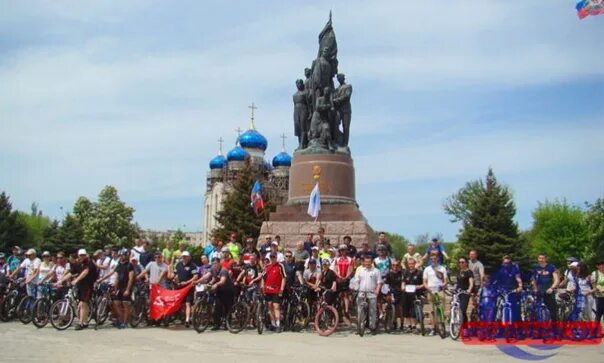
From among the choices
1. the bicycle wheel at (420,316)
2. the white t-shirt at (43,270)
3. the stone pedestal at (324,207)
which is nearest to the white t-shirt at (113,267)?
the white t-shirt at (43,270)

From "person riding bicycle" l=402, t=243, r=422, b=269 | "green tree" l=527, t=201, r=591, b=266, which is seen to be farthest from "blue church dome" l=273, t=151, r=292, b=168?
"person riding bicycle" l=402, t=243, r=422, b=269

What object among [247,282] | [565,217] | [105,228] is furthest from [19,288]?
[565,217]

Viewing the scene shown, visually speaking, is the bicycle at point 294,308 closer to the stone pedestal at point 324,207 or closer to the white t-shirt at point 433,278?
the white t-shirt at point 433,278

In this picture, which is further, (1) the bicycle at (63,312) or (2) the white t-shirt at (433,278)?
(1) the bicycle at (63,312)

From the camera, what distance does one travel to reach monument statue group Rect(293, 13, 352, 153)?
66.7 ft

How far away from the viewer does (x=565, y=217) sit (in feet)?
169

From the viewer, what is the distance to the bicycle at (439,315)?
11.8 meters

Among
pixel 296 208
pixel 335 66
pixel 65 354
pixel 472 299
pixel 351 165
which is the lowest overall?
pixel 65 354

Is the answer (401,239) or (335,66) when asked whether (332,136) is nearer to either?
(335,66)

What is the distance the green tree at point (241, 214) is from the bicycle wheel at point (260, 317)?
23878 millimetres

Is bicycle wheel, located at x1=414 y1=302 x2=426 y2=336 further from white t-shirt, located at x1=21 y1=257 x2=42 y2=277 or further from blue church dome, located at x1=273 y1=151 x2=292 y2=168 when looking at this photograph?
blue church dome, located at x1=273 y1=151 x2=292 y2=168

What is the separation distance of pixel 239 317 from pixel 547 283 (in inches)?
233

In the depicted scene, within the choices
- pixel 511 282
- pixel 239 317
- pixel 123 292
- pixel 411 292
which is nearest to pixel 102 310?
pixel 123 292

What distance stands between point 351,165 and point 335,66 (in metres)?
3.35
